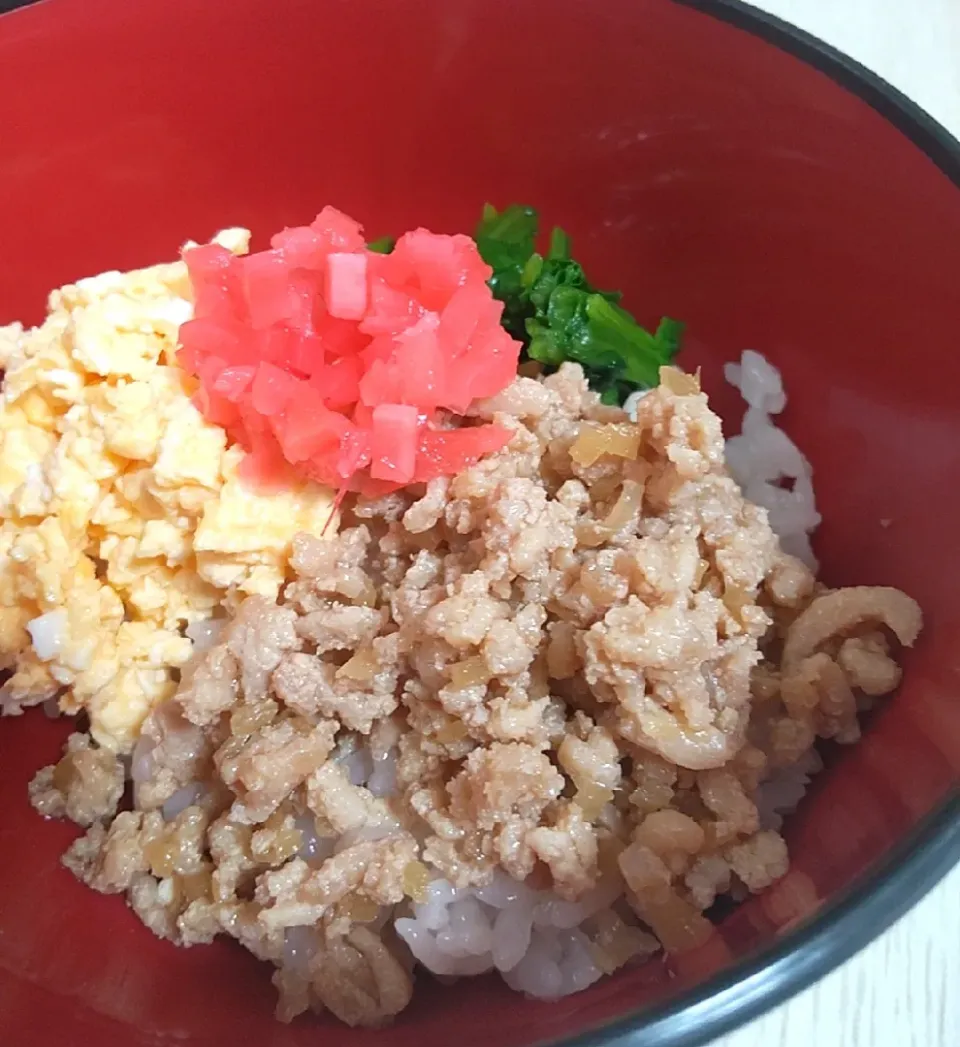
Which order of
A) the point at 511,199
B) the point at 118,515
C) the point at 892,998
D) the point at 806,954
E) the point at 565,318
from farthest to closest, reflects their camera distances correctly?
the point at 511,199 → the point at 565,318 → the point at 118,515 → the point at 892,998 → the point at 806,954

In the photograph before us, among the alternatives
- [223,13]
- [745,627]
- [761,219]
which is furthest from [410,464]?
[223,13]

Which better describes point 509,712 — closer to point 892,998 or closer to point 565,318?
point 892,998

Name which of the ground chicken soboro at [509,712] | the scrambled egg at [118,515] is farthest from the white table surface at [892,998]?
the scrambled egg at [118,515]

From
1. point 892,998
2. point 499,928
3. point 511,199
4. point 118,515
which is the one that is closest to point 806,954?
point 892,998

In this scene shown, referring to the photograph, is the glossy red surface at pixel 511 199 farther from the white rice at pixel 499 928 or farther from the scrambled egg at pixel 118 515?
the scrambled egg at pixel 118 515

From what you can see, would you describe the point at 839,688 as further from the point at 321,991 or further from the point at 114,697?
the point at 114,697

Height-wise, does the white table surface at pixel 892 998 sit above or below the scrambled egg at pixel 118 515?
above
